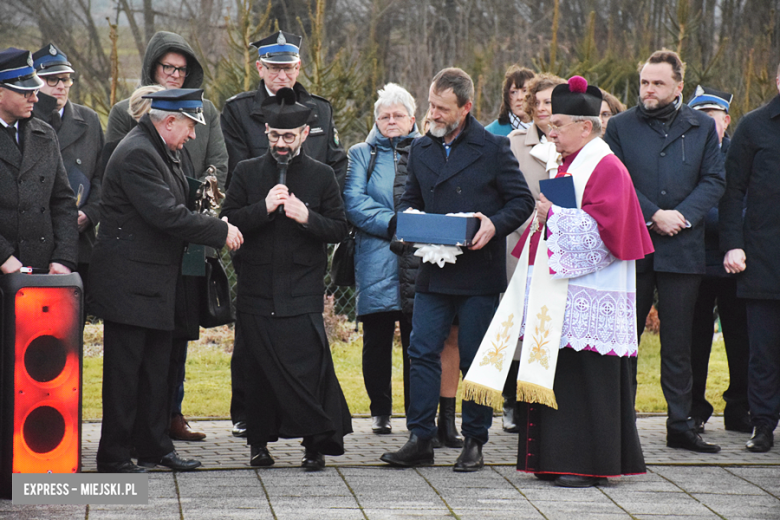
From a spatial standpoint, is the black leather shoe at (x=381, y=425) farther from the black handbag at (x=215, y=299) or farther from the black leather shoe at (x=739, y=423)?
the black leather shoe at (x=739, y=423)

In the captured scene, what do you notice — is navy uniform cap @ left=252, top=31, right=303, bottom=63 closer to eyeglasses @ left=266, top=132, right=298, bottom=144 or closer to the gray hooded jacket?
the gray hooded jacket

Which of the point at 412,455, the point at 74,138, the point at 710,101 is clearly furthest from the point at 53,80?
the point at 710,101

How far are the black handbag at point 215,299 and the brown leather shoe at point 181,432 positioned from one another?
73 cm

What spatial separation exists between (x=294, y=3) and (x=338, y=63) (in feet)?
19.9

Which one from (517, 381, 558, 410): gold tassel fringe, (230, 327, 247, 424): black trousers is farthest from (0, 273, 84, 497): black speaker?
(517, 381, 558, 410): gold tassel fringe

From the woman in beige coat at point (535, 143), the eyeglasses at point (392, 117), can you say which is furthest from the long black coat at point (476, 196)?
the eyeglasses at point (392, 117)

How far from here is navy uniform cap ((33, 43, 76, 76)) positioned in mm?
5641

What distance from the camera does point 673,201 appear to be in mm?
5805

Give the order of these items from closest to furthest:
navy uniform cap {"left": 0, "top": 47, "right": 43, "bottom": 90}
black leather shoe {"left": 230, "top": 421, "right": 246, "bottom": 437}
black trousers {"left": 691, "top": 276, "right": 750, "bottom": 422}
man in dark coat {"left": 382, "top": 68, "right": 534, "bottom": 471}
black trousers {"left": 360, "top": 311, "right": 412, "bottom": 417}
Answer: navy uniform cap {"left": 0, "top": 47, "right": 43, "bottom": 90}
man in dark coat {"left": 382, "top": 68, "right": 534, "bottom": 471}
black leather shoe {"left": 230, "top": 421, "right": 246, "bottom": 437}
black trousers {"left": 360, "top": 311, "right": 412, "bottom": 417}
black trousers {"left": 691, "top": 276, "right": 750, "bottom": 422}

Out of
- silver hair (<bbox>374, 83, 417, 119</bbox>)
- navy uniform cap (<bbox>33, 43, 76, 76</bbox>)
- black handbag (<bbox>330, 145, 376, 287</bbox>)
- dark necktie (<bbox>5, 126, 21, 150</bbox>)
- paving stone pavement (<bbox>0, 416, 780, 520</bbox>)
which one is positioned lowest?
paving stone pavement (<bbox>0, 416, 780, 520</bbox>)

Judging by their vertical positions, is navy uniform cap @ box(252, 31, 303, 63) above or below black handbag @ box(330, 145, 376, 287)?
above

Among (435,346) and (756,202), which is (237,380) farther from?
(756,202)

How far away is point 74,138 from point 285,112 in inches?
57.3

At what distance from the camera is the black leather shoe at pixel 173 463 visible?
16.5 feet
